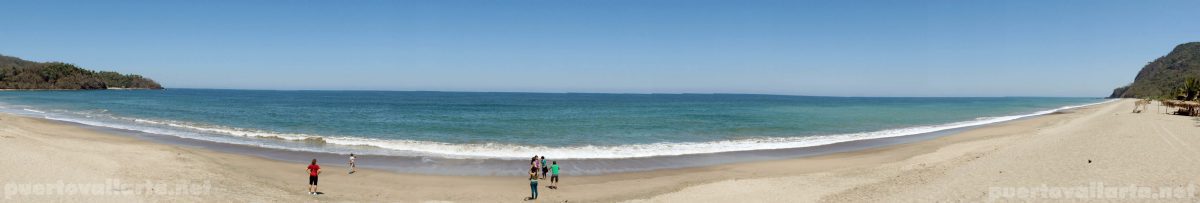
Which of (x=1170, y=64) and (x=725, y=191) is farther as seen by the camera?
(x=1170, y=64)

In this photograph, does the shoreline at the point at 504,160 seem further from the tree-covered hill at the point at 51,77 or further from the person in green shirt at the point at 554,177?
the tree-covered hill at the point at 51,77

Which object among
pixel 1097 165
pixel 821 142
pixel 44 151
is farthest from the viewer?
pixel 821 142

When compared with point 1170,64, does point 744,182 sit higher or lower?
lower

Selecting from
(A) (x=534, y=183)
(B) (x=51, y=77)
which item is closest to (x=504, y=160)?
(A) (x=534, y=183)

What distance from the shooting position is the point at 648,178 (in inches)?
717

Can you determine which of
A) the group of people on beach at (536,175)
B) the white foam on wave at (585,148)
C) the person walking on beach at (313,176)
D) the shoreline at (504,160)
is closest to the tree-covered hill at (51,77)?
the shoreline at (504,160)

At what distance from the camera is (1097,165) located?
16031 millimetres

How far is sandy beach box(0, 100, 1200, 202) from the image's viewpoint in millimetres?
13477

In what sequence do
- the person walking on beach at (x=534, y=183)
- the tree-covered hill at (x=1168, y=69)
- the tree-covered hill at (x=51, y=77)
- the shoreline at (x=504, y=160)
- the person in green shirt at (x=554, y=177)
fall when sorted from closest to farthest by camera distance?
1. the person walking on beach at (x=534, y=183)
2. the person in green shirt at (x=554, y=177)
3. the shoreline at (x=504, y=160)
4. the tree-covered hill at (x=1168, y=69)
5. the tree-covered hill at (x=51, y=77)

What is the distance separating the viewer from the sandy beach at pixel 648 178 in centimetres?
1348

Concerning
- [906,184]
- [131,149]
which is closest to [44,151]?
[131,149]

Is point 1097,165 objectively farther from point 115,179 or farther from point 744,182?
point 115,179

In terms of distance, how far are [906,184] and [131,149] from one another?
27.6 meters

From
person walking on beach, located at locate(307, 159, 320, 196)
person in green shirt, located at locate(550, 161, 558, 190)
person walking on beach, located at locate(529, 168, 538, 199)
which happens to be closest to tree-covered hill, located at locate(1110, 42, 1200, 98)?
person in green shirt, located at locate(550, 161, 558, 190)
